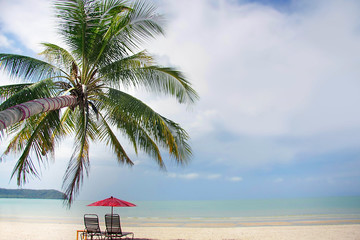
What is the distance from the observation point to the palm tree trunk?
4.77 m

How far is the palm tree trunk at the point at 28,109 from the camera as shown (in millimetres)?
4773

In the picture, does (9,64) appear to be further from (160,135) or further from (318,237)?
(318,237)

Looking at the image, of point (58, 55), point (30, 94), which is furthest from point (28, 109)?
point (58, 55)

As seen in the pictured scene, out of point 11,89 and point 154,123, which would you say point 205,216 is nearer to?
point 154,123

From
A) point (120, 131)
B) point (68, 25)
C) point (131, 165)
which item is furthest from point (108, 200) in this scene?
point (68, 25)

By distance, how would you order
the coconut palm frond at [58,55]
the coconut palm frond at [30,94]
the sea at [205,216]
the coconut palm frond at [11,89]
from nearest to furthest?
the coconut palm frond at [30,94], the coconut palm frond at [11,89], the coconut palm frond at [58,55], the sea at [205,216]

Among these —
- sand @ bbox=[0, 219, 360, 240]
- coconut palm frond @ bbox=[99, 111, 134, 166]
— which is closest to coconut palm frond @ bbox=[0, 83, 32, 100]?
coconut palm frond @ bbox=[99, 111, 134, 166]

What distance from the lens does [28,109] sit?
17.3 feet

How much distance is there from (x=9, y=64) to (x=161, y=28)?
3595mm

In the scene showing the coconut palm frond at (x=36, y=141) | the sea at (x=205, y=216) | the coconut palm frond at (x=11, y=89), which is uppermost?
the coconut palm frond at (x=11, y=89)

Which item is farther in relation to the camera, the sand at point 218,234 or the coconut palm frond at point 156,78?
the sand at point 218,234

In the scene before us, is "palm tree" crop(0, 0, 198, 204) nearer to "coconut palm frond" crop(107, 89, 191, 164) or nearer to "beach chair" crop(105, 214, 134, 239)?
"coconut palm frond" crop(107, 89, 191, 164)

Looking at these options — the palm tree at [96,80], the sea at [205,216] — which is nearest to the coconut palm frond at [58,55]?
the palm tree at [96,80]

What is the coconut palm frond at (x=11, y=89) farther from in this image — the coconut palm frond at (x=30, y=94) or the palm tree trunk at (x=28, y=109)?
the palm tree trunk at (x=28, y=109)
